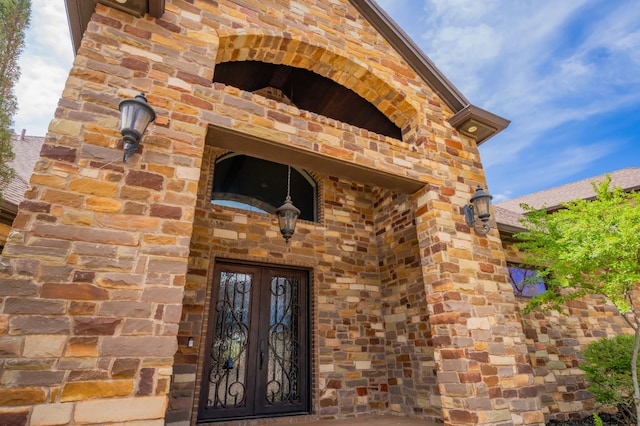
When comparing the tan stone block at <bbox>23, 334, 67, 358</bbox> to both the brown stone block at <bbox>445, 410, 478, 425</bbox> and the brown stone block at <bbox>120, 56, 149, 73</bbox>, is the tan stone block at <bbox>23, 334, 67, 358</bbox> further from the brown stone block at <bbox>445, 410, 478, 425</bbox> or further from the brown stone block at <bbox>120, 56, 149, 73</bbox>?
the brown stone block at <bbox>445, 410, 478, 425</bbox>

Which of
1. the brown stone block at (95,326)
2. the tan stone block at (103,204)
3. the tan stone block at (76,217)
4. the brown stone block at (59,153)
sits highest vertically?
the brown stone block at (59,153)

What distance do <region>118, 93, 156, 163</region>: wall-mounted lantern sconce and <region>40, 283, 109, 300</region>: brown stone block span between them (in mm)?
1062

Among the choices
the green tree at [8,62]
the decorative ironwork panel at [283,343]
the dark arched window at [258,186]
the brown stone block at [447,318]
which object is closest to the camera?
the green tree at [8,62]

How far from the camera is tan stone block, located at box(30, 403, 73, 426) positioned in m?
1.88

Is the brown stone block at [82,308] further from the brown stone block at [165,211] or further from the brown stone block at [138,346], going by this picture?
the brown stone block at [165,211]

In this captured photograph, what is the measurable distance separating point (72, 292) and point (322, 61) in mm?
3903

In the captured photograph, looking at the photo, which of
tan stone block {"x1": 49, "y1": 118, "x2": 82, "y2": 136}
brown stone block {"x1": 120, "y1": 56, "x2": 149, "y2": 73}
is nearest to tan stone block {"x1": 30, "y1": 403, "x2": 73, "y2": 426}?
tan stone block {"x1": 49, "y1": 118, "x2": 82, "y2": 136}

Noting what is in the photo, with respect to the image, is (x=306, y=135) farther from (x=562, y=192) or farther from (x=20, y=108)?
(x=562, y=192)

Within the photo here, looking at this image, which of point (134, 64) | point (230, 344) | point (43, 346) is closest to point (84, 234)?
point (43, 346)

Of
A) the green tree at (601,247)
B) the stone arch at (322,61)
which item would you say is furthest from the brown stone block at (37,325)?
the green tree at (601,247)

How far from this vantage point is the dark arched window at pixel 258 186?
18.5 ft

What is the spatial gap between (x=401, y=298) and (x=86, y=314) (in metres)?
4.82

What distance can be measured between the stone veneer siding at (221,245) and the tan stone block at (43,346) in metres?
0.01

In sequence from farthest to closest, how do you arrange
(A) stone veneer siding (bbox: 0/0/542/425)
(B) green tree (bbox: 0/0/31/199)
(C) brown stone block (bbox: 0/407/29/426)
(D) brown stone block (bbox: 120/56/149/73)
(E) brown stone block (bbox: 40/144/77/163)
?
(B) green tree (bbox: 0/0/31/199)
(D) brown stone block (bbox: 120/56/149/73)
(E) brown stone block (bbox: 40/144/77/163)
(A) stone veneer siding (bbox: 0/0/542/425)
(C) brown stone block (bbox: 0/407/29/426)
